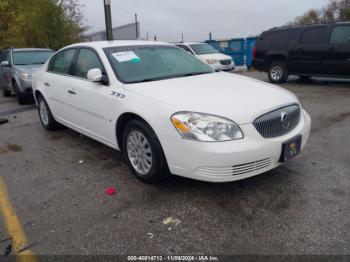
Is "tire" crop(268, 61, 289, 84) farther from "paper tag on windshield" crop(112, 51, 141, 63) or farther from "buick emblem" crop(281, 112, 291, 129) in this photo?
"buick emblem" crop(281, 112, 291, 129)

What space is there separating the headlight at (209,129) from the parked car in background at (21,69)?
22.5 feet

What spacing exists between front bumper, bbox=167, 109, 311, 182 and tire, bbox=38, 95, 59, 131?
3.34m

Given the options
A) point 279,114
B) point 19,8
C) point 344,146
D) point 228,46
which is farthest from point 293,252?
point 19,8

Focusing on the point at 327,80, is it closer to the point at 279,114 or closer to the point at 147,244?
the point at 279,114

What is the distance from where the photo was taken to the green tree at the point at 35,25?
1664 cm

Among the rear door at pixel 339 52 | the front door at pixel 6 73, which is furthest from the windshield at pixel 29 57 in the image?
the rear door at pixel 339 52

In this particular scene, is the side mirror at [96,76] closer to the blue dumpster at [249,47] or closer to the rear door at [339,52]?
the rear door at [339,52]

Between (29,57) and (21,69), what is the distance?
100 cm

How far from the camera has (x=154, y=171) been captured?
11.0 feet

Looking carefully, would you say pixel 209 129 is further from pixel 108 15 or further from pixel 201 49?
pixel 201 49

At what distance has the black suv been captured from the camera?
30.5ft

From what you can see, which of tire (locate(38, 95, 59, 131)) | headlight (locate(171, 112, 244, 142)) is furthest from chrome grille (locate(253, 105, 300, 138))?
tire (locate(38, 95, 59, 131))

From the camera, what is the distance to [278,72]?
436 inches

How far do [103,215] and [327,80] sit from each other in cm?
1084
